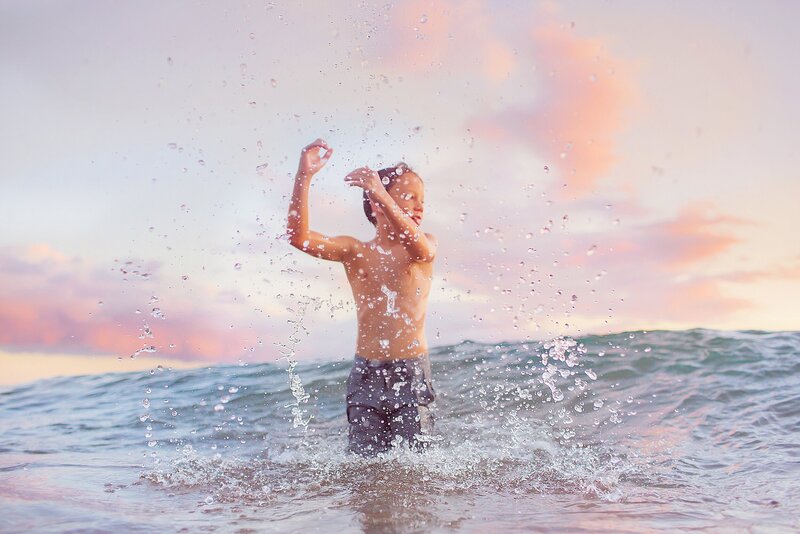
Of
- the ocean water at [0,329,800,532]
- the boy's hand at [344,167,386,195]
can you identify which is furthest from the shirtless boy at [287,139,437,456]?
the boy's hand at [344,167,386,195]

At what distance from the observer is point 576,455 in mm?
5289

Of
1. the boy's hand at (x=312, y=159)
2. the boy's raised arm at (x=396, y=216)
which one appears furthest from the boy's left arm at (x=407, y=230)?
the boy's hand at (x=312, y=159)

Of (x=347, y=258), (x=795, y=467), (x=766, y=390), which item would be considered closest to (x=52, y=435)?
(x=347, y=258)

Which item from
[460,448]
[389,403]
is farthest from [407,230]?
[460,448]

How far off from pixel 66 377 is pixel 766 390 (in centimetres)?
1057

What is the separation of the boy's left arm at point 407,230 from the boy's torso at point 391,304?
0.34 feet

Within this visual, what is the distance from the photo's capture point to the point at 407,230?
12.8ft

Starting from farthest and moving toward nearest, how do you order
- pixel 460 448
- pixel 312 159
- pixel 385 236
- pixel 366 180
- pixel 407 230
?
pixel 460 448 → pixel 385 236 → pixel 312 159 → pixel 407 230 → pixel 366 180

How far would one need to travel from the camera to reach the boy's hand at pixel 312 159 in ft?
13.5

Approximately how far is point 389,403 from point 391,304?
1.89 feet

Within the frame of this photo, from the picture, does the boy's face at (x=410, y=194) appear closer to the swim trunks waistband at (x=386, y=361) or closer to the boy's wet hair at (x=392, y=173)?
the boy's wet hair at (x=392, y=173)

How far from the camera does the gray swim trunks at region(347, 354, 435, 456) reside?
416cm

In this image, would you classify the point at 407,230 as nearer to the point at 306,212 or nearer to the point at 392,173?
the point at 392,173

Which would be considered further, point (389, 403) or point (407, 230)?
Result: point (389, 403)
